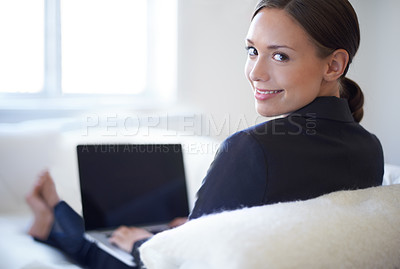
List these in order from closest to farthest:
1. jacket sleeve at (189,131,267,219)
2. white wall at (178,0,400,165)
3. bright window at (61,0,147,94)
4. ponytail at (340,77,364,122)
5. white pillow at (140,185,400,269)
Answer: white pillow at (140,185,400,269)
jacket sleeve at (189,131,267,219)
ponytail at (340,77,364,122)
bright window at (61,0,147,94)
white wall at (178,0,400,165)

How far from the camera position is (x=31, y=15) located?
5.78 ft

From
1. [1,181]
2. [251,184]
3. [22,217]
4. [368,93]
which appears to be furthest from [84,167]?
[368,93]

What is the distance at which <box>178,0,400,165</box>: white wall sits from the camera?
216 centimetres

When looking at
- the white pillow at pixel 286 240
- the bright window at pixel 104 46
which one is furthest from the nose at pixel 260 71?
the bright window at pixel 104 46

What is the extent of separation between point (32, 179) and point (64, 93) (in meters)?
0.62

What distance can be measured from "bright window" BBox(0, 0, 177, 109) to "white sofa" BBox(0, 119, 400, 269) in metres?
0.23

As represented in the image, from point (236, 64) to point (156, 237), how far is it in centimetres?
181

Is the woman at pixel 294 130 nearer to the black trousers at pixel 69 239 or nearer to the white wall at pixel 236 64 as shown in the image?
the black trousers at pixel 69 239

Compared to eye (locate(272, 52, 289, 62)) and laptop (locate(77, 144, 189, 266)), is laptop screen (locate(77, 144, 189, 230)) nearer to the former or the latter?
laptop (locate(77, 144, 189, 266))

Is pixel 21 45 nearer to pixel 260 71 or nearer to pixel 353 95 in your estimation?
pixel 260 71

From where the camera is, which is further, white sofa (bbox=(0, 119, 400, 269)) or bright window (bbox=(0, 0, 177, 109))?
bright window (bbox=(0, 0, 177, 109))

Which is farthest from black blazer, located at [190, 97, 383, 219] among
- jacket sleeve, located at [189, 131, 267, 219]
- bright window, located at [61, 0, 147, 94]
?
bright window, located at [61, 0, 147, 94]

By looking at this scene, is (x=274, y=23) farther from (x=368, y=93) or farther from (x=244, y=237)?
(x=368, y=93)

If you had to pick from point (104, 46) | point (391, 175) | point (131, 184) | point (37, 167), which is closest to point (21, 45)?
point (104, 46)
